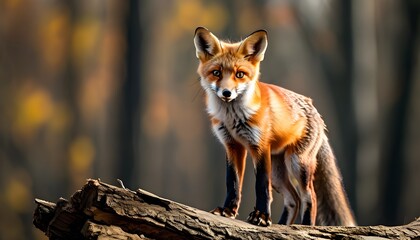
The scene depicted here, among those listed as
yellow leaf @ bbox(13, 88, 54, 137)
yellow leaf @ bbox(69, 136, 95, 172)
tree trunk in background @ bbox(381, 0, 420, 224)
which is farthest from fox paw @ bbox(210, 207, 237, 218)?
tree trunk in background @ bbox(381, 0, 420, 224)

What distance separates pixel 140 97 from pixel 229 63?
3549 mm

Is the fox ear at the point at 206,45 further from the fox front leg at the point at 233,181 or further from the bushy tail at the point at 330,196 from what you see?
the bushy tail at the point at 330,196

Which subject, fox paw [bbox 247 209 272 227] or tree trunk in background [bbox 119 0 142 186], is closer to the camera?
fox paw [bbox 247 209 272 227]

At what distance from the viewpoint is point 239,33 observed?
5.80 m

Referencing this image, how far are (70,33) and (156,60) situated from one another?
776 millimetres

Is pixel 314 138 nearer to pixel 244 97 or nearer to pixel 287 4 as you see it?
pixel 244 97

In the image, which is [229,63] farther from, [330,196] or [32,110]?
[32,110]

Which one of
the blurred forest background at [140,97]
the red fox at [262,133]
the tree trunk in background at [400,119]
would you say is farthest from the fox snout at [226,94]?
the tree trunk in background at [400,119]

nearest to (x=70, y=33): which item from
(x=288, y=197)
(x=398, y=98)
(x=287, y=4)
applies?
(x=287, y=4)

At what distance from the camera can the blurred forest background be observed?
18.9 ft

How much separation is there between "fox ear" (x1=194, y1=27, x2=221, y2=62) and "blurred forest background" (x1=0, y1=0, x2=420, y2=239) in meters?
3.35

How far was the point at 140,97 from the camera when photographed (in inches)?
229

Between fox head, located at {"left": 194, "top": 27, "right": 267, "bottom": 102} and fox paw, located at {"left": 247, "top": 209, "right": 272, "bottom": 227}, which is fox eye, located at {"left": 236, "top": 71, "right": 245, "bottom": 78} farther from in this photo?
fox paw, located at {"left": 247, "top": 209, "right": 272, "bottom": 227}

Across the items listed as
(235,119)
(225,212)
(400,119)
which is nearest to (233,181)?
(225,212)
